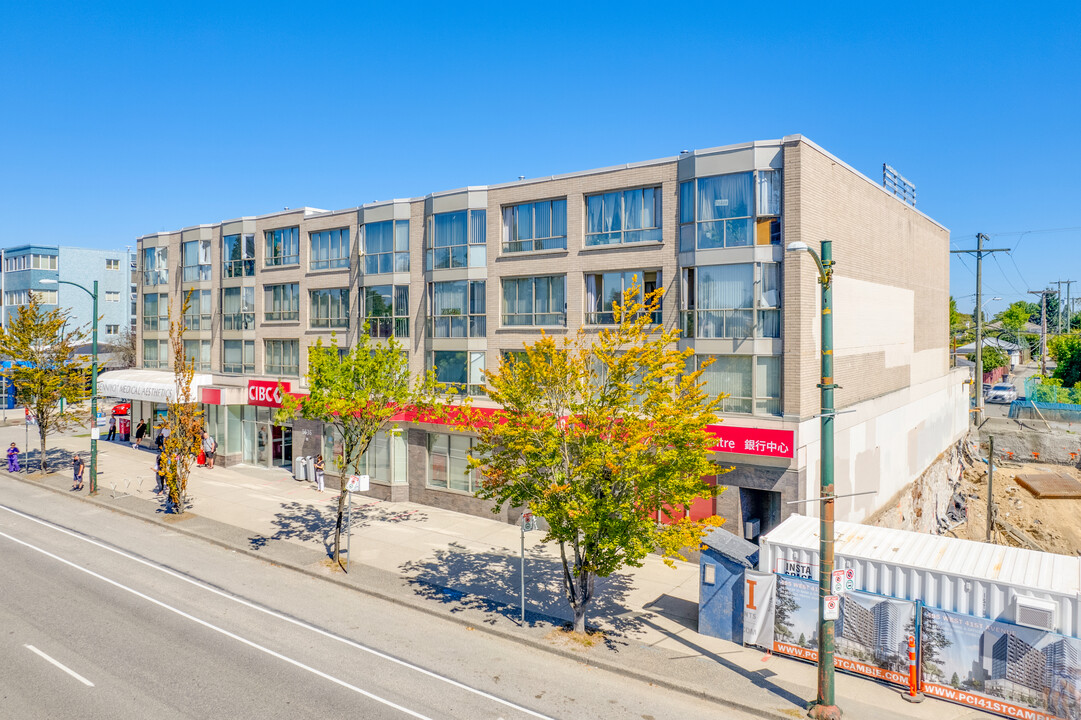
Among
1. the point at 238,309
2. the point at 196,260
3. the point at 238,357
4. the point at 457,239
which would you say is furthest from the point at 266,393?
the point at 457,239

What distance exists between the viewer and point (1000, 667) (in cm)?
1234

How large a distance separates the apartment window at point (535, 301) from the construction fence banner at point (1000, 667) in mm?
16026

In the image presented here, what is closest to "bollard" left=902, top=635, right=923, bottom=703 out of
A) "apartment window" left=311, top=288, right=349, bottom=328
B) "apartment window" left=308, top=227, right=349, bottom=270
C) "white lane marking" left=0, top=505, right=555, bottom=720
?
"white lane marking" left=0, top=505, right=555, bottom=720

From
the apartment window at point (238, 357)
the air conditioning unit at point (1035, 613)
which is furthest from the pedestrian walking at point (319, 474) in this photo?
the air conditioning unit at point (1035, 613)

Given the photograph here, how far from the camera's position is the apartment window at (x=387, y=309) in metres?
30.4

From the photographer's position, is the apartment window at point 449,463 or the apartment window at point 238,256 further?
the apartment window at point 238,256

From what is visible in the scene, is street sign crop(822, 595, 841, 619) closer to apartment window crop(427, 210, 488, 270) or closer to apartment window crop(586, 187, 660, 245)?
apartment window crop(586, 187, 660, 245)

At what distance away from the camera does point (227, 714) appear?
477 inches

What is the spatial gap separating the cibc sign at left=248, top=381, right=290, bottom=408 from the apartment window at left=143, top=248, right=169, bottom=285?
1333 centimetres

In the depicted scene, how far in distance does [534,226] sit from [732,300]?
8.52 m

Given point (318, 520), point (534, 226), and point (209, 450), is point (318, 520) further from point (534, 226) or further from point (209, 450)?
point (534, 226)

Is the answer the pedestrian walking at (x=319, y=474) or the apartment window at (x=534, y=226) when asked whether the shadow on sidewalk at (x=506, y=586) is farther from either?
the apartment window at (x=534, y=226)

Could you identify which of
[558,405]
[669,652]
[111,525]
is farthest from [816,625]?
[111,525]

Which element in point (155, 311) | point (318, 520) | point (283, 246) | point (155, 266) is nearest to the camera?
point (318, 520)
